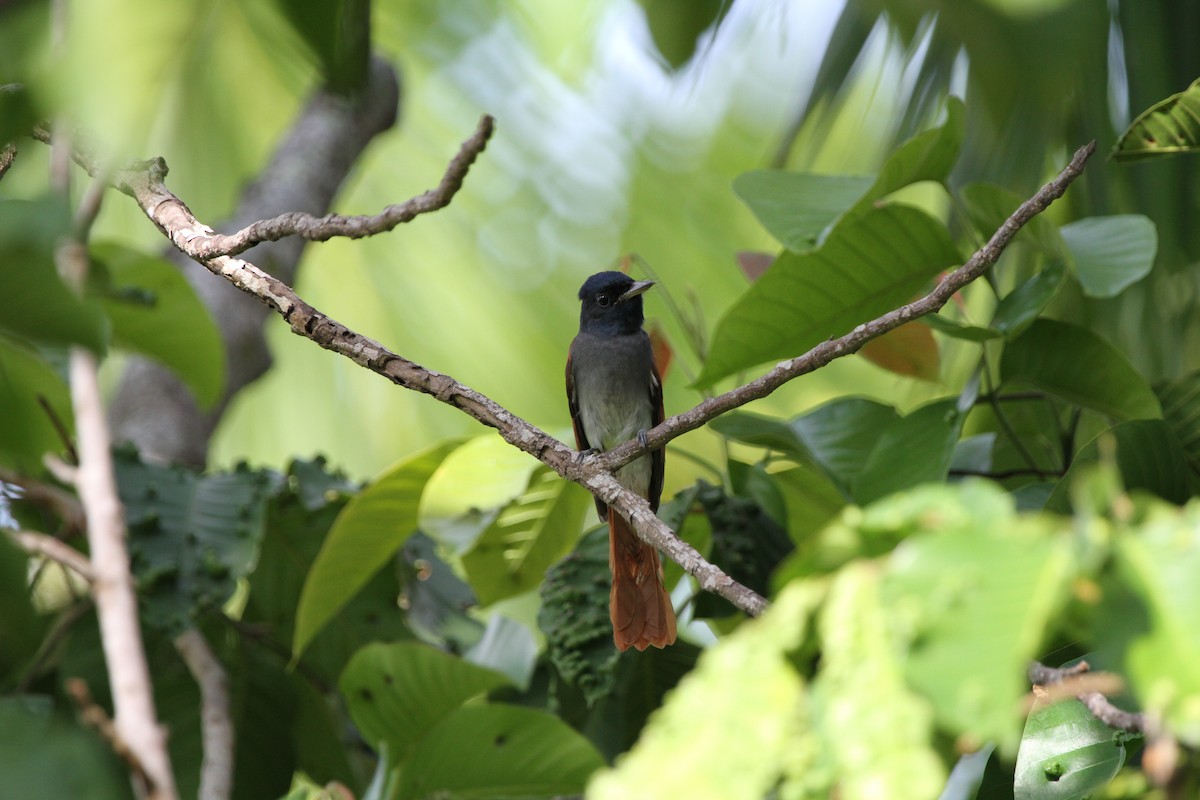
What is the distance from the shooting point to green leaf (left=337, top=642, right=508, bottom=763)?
2.50 meters

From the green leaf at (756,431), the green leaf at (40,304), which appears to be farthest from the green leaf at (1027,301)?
the green leaf at (40,304)

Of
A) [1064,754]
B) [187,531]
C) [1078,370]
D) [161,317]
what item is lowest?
[1064,754]

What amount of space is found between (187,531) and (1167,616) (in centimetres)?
254

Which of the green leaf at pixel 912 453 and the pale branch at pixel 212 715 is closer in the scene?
the green leaf at pixel 912 453

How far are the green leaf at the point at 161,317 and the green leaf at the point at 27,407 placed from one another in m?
0.27

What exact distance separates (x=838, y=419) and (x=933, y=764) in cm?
198

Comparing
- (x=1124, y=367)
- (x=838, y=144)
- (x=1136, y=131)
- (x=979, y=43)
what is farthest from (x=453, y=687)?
(x=838, y=144)

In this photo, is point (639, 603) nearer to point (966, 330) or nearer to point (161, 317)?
point (966, 330)

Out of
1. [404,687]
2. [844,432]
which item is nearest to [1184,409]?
[844,432]

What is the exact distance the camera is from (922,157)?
2309 mm

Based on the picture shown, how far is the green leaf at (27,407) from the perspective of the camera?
1258mm

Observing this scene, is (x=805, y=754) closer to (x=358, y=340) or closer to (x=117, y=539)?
(x=117, y=539)

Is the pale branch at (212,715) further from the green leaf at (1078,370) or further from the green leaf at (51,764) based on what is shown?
the green leaf at (1078,370)

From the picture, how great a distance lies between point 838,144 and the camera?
18.9 feet
